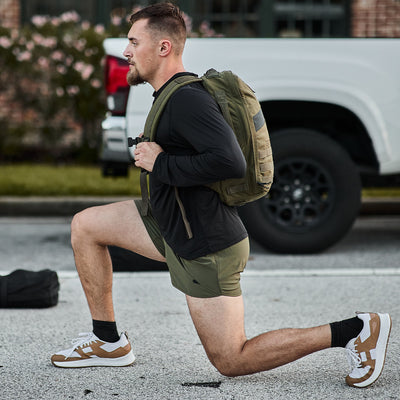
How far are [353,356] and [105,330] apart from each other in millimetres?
1100

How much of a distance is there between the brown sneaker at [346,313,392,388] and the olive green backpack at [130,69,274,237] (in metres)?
0.69

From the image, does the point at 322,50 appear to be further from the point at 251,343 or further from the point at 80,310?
the point at 251,343

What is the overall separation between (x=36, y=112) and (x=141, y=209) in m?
9.18

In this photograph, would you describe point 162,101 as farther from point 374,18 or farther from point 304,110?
point 374,18

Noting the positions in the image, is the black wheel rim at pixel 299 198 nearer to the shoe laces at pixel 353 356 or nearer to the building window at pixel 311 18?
the shoe laces at pixel 353 356

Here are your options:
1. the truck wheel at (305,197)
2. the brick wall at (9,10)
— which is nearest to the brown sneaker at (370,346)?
the truck wheel at (305,197)

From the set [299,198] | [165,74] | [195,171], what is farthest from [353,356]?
[299,198]

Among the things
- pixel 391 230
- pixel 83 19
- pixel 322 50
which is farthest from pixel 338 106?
pixel 83 19

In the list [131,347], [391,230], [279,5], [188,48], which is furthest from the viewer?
[279,5]

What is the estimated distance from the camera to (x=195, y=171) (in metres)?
2.98

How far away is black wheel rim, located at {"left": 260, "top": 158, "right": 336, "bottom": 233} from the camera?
6.25 m

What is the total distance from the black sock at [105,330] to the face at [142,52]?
1.11 metres

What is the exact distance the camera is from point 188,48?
19.9ft

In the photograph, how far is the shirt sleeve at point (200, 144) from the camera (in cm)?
294
